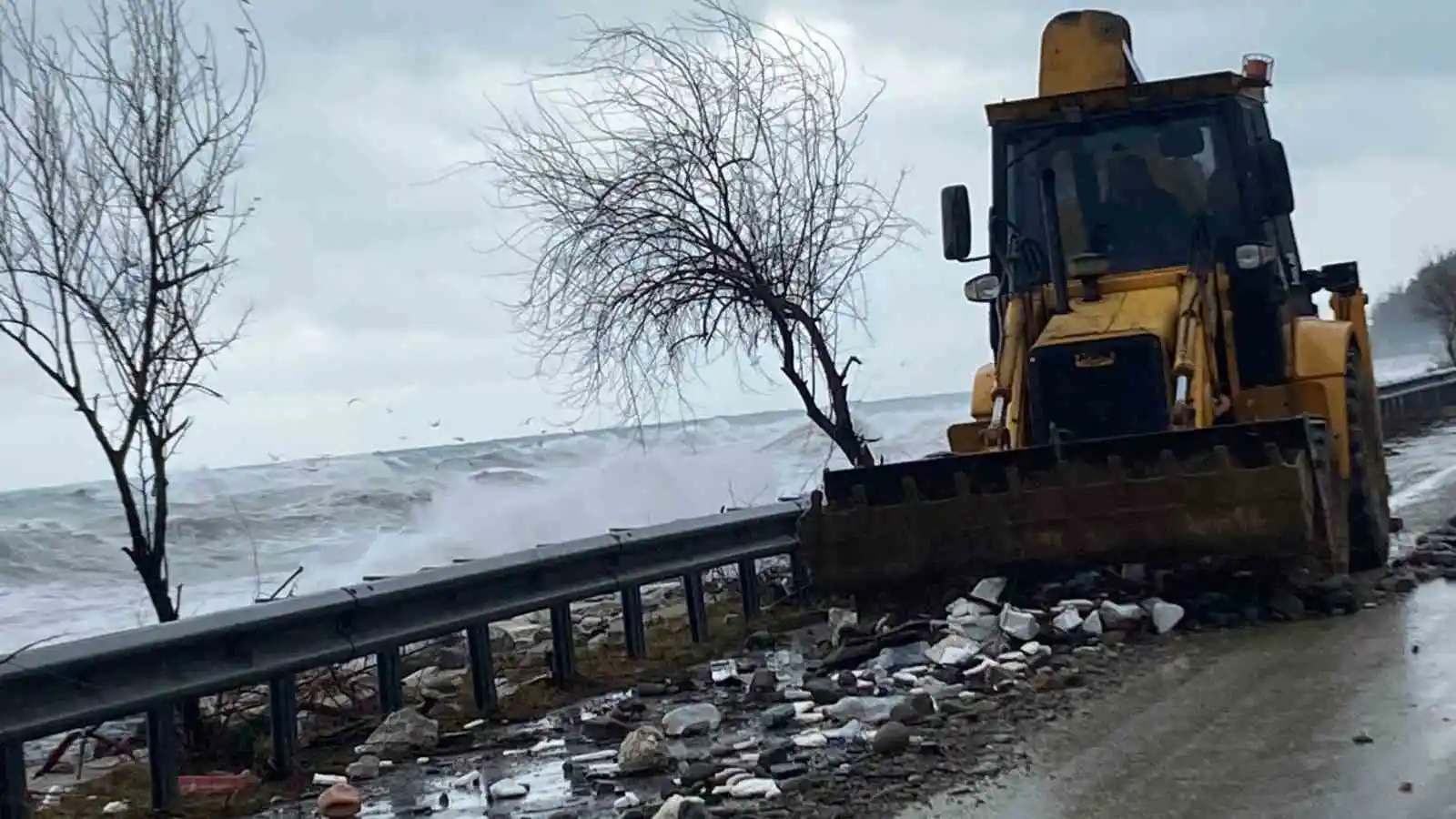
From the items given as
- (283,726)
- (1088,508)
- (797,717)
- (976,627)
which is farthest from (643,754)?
(1088,508)

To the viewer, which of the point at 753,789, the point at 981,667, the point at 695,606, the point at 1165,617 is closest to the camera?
the point at 753,789

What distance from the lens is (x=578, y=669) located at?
10.5 metres

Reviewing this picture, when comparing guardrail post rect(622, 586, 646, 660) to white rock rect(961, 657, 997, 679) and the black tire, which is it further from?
the black tire

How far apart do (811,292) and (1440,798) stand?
10021 millimetres

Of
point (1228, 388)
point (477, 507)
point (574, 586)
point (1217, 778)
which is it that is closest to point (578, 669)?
point (574, 586)

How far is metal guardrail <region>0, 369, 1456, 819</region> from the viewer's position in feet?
21.9

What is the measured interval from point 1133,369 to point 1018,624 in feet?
5.94

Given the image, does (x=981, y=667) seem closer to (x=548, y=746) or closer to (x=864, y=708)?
(x=864, y=708)

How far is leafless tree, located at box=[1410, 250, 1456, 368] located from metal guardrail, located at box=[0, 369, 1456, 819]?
135 ft

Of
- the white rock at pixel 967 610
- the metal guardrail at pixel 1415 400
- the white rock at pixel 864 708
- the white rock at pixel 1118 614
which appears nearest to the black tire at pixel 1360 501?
the white rock at pixel 1118 614

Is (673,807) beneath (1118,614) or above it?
beneath

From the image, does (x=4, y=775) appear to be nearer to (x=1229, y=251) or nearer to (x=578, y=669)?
(x=578, y=669)

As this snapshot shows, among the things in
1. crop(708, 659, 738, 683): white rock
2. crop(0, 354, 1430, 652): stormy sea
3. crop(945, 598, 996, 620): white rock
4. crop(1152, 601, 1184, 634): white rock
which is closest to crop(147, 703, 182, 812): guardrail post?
crop(708, 659, 738, 683): white rock

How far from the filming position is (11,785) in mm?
6605
